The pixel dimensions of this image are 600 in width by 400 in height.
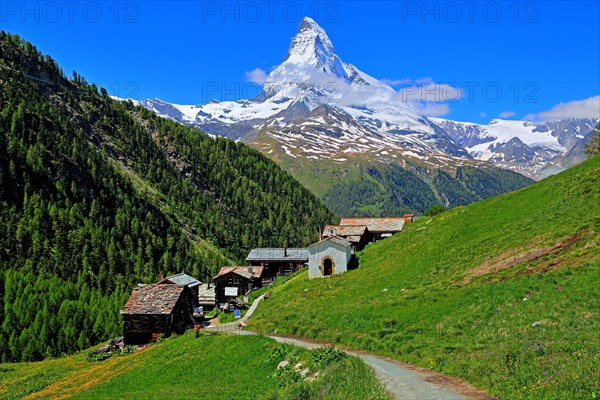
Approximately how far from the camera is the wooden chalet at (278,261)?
398 feet

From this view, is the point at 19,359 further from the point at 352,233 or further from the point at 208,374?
the point at 208,374

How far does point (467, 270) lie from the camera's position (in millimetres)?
43562

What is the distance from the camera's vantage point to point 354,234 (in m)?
91.9

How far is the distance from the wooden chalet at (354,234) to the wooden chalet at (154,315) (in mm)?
30384

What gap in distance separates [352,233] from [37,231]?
9624cm

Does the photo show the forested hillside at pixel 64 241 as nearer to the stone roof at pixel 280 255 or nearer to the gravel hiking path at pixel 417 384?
the stone roof at pixel 280 255

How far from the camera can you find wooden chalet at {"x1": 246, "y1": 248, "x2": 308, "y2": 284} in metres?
121

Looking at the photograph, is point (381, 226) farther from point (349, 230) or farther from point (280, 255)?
point (280, 255)

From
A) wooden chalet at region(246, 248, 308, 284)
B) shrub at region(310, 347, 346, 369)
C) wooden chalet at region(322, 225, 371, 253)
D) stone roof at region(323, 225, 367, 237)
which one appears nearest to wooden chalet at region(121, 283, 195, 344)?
wooden chalet at region(322, 225, 371, 253)

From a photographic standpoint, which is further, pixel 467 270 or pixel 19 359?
pixel 19 359

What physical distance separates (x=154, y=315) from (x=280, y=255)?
190 ft

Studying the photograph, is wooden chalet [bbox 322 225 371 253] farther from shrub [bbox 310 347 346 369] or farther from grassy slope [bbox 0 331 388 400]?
shrub [bbox 310 347 346 369]

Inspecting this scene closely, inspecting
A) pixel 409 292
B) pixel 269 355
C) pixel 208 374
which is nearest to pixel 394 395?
pixel 269 355

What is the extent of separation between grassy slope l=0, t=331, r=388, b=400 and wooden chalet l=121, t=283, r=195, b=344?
47.7ft
